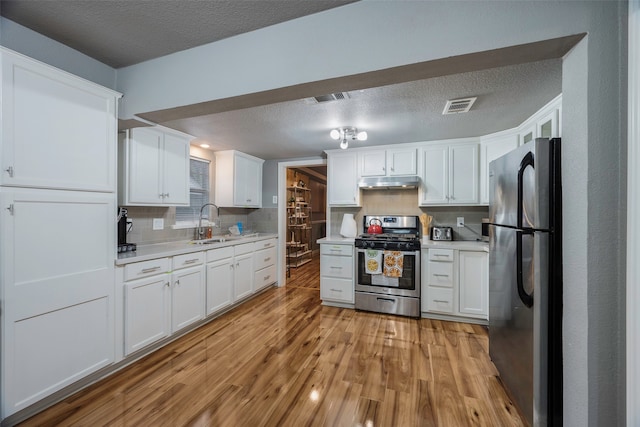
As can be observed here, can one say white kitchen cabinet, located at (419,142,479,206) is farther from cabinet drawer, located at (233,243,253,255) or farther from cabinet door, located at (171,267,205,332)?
cabinet door, located at (171,267,205,332)

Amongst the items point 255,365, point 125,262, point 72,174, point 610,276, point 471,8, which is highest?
point 471,8

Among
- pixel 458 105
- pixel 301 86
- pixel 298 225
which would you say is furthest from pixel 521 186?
pixel 298 225

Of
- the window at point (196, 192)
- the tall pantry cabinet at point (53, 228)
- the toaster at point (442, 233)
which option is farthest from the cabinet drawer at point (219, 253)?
the toaster at point (442, 233)

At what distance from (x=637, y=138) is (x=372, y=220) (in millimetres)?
3111

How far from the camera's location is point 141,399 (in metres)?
1.76

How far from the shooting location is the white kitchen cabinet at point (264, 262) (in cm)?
392

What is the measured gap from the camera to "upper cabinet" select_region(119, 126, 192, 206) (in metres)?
2.47

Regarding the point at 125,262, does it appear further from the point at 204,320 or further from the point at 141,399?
the point at 204,320

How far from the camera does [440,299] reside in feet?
10.3

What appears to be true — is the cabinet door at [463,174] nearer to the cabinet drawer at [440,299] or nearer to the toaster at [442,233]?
the toaster at [442,233]

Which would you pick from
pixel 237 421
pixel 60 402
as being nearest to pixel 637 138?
pixel 237 421

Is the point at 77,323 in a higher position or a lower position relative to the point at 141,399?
higher

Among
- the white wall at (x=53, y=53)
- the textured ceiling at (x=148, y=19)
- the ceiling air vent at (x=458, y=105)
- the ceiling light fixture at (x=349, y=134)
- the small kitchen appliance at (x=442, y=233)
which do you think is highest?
the textured ceiling at (x=148, y=19)

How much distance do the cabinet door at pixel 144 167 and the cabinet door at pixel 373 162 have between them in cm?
254
